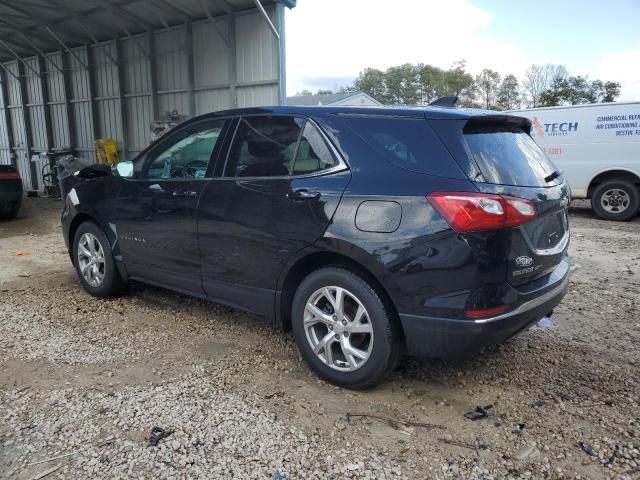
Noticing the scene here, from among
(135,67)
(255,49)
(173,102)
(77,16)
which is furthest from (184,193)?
(135,67)

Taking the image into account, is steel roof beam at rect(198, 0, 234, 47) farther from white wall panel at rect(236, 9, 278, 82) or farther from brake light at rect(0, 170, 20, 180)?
brake light at rect(0, 170, 20, 180)

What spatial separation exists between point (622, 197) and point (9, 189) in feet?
39.6

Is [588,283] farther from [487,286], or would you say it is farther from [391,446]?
[391,446]

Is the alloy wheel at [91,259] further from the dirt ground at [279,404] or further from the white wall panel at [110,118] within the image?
the white wall panel at [110,118]

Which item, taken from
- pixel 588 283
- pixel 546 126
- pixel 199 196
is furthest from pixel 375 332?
pixel 546 126

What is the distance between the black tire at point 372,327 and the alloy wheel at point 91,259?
A: 2.48 metres

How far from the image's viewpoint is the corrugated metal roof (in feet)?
35.2

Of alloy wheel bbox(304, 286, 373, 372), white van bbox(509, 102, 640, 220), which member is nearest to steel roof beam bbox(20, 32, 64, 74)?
white van bbox(509, 102, 640, 220)

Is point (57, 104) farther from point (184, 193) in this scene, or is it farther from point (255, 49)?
point (184, 193)

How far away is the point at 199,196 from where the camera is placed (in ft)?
12.1

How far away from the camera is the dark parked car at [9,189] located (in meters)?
9.60

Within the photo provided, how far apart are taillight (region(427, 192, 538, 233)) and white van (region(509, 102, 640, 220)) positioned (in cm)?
829

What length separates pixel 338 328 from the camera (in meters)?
2.96

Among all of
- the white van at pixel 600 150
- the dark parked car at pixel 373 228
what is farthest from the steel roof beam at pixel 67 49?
the dark parked car at pixel 373 228
